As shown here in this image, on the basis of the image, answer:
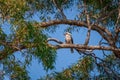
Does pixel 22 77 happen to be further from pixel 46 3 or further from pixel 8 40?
pixel 46 3

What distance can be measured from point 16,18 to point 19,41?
0.41 m

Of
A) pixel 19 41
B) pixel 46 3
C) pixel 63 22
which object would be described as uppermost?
pixel 46 3

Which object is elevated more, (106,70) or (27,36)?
(106,70)

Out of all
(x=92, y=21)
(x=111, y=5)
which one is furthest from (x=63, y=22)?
(x=111, y=5)

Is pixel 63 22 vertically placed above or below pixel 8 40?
above

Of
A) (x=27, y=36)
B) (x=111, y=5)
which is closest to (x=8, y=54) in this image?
(x=27, y=36)

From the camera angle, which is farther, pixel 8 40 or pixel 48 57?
pixel 8 40

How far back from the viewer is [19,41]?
625 cm

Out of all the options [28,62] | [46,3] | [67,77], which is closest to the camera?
[28,62]

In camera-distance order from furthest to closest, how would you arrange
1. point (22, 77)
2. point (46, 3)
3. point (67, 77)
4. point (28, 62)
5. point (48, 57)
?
1. point (46, 3)
2. point (67, 77)
3. point (22, 77)
4. point (28, 62)
5. point (48, 57)

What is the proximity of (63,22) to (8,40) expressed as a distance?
1.67m

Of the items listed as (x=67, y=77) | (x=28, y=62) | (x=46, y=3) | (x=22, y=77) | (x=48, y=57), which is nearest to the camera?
(x=48, y=57)

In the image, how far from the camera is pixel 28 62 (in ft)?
20.9

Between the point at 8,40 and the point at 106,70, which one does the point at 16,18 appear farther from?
the point at 106,70
